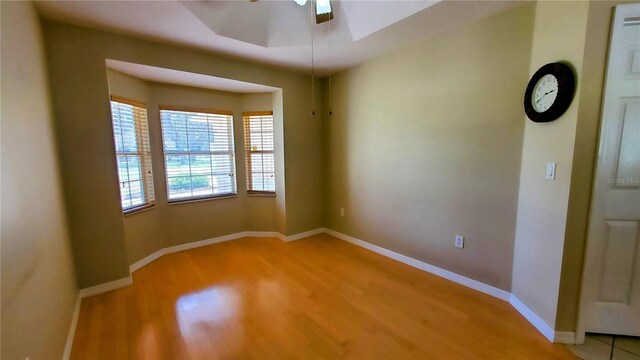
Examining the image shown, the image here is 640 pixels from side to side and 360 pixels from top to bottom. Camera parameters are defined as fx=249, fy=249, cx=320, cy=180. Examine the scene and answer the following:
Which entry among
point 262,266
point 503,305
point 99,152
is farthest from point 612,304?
point 99,152

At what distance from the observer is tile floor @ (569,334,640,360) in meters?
1.63

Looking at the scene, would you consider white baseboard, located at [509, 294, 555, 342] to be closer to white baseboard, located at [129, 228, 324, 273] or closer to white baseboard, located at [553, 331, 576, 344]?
white baseboard, located at [553, 331, 576, 344]

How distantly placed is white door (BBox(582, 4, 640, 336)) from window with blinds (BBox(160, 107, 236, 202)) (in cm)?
379

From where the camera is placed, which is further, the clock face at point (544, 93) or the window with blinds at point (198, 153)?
the window with blinds at point (198, 153)

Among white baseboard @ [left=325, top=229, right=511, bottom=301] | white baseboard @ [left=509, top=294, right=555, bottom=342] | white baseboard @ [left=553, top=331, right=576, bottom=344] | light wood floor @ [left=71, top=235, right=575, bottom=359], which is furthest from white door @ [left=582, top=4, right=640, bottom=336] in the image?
white baseboard @ [left=325, top=229, right=511, bottom=301]

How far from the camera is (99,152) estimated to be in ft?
7.68

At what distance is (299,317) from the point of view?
→ 6.72 feet

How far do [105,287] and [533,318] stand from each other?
3796 mm

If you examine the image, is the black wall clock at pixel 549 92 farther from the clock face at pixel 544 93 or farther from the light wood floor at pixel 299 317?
the light wood floor at pixel 299 317

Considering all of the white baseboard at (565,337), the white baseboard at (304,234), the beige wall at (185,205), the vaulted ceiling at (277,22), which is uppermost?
the vaulted ceiling at (277,22)

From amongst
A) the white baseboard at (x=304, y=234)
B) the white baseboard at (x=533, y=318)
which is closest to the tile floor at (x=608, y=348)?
the white baseboard at (x=533, y=318)

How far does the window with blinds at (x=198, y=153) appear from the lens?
3.25 m

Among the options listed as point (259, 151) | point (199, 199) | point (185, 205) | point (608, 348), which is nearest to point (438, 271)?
point (608, 348)

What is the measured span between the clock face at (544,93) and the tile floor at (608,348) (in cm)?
166
